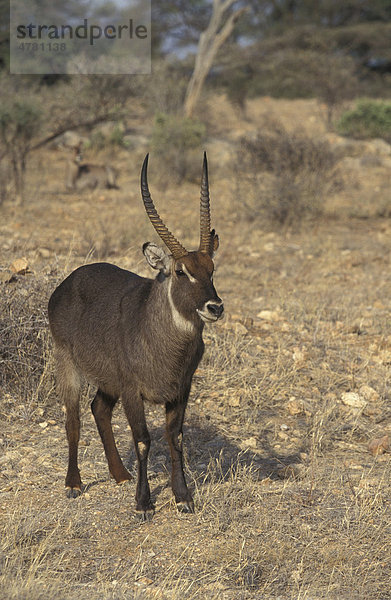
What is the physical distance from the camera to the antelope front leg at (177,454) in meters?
4.29

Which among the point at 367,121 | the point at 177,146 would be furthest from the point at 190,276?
the point at 367,121

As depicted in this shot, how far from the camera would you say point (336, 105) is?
2394 centimetres

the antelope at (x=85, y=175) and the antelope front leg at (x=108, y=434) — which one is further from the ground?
the antelope at (x=85, y=175)

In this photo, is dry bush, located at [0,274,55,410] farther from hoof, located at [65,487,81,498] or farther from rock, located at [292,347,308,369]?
rock, located at [292,347,308,369]

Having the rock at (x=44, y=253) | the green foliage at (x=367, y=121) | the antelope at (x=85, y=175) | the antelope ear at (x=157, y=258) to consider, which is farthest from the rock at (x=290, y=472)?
the green foliage at (x=367, y=121)

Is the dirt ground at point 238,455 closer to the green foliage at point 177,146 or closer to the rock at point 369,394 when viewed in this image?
the rock at point 369,394

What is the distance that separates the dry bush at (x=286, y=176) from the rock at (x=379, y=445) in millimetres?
6981

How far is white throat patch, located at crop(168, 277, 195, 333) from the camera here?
13.2 feet

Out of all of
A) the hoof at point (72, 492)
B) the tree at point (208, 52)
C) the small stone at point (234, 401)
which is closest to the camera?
the hoof at point (72, 492)

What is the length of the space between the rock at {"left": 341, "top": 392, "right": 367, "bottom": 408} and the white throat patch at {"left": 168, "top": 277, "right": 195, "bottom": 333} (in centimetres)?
244

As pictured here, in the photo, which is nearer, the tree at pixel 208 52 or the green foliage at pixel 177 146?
the green foliage at pixel 177 146

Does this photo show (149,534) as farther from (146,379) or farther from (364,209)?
(364,209)

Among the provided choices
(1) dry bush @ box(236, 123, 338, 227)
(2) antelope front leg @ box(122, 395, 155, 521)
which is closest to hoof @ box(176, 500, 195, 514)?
(2) antelope front leg @ box(122, 395, 155, 521)

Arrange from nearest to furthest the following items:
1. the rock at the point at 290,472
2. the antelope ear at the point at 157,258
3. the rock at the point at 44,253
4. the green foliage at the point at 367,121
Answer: the antelope ear at the point at 157,258 → the rock at the point at 290,472 → the rock at the point at 44,253 → the green foliage at the point at 367,121
